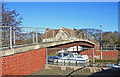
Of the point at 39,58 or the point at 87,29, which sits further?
the point at 87,29

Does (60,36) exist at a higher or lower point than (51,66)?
higher

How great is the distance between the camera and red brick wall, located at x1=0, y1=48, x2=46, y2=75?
652cm

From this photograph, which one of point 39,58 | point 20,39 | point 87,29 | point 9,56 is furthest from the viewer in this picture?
point 87,29

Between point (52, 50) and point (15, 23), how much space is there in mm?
5226

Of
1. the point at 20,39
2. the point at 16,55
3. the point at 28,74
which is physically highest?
the point at 20,39

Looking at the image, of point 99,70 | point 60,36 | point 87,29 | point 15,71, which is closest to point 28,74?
point 15,71

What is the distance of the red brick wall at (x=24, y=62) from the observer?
6516 millimetres

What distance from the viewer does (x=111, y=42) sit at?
3819 cm

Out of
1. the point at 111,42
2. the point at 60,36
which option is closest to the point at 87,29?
the point at 111,42

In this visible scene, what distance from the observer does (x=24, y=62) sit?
807 centimetres

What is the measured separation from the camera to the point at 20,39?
9.44 meters

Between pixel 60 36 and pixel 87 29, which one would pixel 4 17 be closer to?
pixel 60 36

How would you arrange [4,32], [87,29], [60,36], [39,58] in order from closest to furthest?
[4,32]
[39,58]
[60,36]
[87,29]

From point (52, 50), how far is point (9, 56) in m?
5.90
